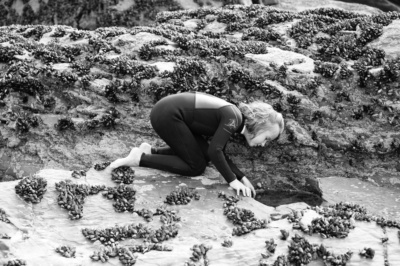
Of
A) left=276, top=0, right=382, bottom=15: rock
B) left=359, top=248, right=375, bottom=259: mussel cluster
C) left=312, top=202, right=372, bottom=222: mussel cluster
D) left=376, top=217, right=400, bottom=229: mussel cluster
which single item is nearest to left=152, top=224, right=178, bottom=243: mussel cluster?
left=312, top=202, right=372, bottom=222: mussel cluster

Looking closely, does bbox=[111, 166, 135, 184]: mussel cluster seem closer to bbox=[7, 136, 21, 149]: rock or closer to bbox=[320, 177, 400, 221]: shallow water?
bbox=[7, 136, 21, 149]: rock

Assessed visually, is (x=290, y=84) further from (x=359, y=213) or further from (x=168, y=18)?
(x=168, y=18)

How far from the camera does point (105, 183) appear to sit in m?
8.51

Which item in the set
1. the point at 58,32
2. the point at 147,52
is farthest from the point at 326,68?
the point at 58,32

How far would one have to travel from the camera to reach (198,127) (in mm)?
8664

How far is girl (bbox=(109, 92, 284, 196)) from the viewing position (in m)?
8.52

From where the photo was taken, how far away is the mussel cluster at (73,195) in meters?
7.66

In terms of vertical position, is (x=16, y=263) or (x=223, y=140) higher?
(x=223, y=140)

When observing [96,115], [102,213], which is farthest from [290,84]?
[102,213]

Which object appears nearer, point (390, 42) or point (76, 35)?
point (390, 42)

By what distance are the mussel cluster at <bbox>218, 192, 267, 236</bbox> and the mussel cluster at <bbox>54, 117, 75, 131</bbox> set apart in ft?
12.7

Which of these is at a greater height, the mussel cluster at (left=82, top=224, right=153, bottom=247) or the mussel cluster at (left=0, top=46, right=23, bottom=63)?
the mussel cluster at (left=0, top=46, right=23, bottom=63)

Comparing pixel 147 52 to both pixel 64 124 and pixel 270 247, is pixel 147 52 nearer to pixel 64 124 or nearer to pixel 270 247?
pixel 64 124

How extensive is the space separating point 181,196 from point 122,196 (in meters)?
0.94
